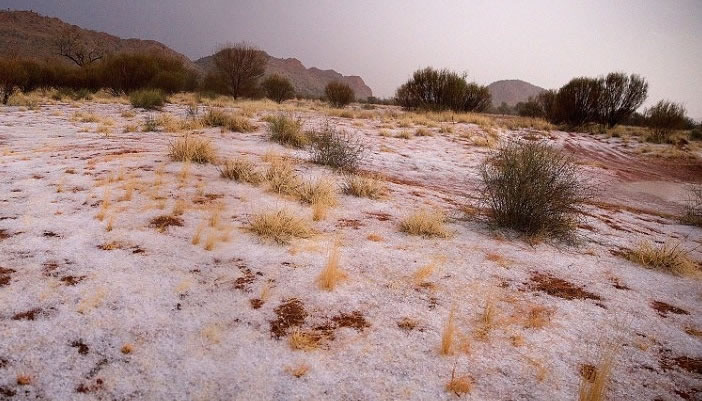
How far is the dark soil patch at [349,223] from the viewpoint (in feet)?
11.2

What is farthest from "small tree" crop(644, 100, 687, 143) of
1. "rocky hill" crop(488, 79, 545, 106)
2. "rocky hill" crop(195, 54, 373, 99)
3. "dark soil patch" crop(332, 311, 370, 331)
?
"rocky hill" crop(488, 79, 545, 106)

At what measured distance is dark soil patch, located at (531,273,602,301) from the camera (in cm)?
253

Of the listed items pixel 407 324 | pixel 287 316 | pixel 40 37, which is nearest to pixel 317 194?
pixel 287 316

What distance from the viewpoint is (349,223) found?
11.4ft

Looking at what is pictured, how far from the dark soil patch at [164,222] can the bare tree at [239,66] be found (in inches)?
920

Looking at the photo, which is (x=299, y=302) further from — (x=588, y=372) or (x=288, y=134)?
(x=288, y=134)

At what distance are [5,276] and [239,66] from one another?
24.4 meters

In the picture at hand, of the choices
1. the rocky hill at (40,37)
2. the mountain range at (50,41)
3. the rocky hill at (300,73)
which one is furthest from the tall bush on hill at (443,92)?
the rocky hill at (300,73)

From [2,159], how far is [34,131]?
134 inches

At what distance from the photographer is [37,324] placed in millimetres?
1758

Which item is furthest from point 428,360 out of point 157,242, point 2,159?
point 2,159

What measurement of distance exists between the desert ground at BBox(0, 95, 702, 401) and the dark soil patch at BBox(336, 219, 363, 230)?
0.12 ft

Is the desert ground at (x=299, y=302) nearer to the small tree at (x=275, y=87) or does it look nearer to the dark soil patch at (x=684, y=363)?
the dark soil patch at (x=684, y=363)

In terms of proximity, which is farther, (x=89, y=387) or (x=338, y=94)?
(x=338, y=94)
